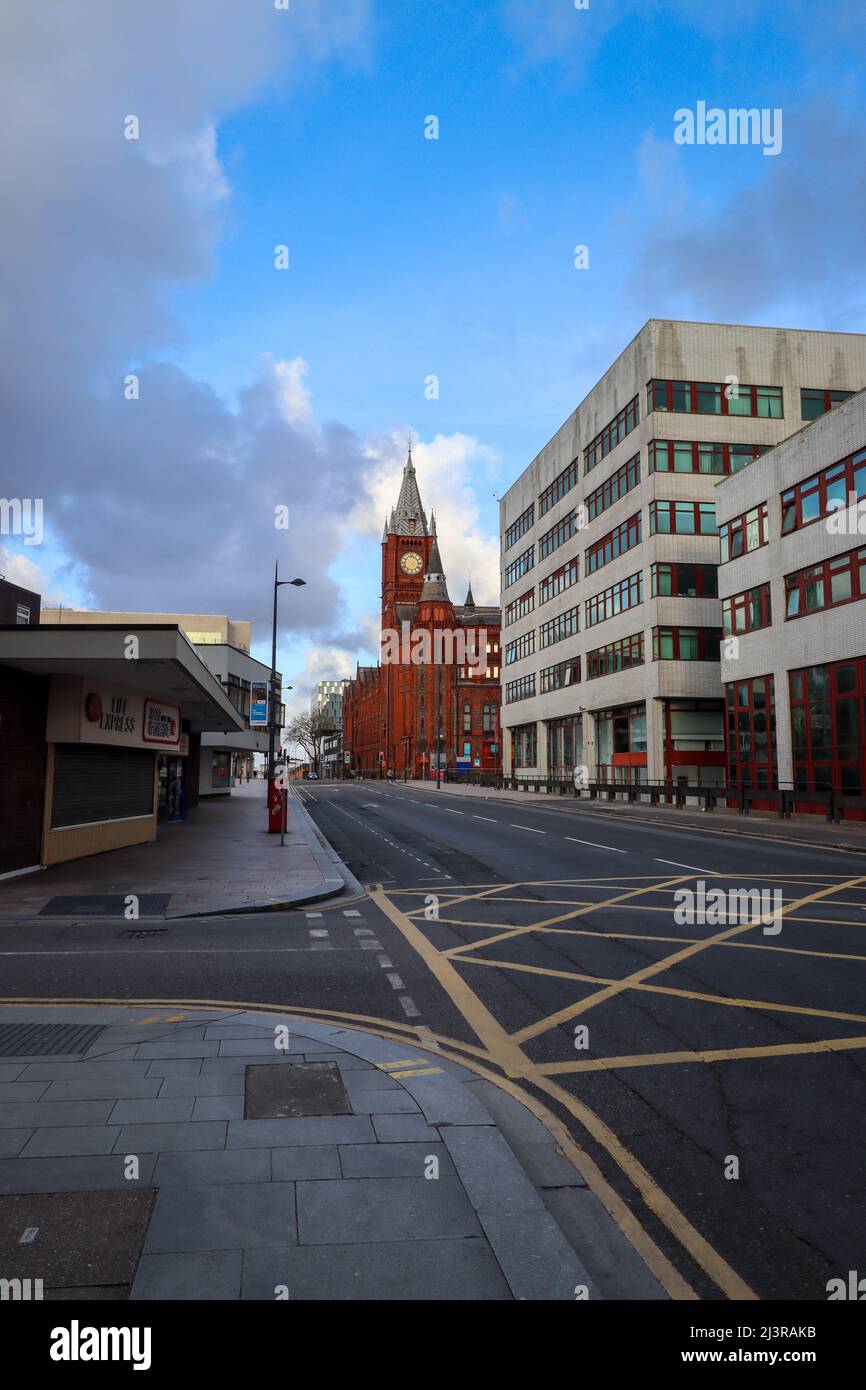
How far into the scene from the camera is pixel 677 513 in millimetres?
44469

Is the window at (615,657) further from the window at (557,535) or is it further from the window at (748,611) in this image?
the window at (557,535)

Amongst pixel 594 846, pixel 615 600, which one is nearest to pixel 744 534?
pixel 615 600

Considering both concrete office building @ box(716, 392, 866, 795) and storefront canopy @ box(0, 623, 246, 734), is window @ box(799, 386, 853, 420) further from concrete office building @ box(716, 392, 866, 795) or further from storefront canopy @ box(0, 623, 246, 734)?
storefront canopy @ box(0, 623, 246, 734)

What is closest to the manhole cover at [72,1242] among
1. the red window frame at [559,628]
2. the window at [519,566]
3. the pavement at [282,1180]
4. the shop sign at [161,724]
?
the pavement at [282,1180]

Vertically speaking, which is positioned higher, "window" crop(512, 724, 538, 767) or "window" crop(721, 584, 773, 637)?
"window" crop(721, 584, 773, 637)

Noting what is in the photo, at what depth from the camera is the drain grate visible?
20.5 feet

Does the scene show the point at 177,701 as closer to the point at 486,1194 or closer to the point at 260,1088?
the point at 260,1088

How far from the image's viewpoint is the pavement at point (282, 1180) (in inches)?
135

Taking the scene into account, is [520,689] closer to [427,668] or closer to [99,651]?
[99,651]

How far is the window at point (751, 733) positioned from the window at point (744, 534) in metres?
5.78

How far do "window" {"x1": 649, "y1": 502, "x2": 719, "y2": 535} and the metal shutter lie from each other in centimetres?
3008

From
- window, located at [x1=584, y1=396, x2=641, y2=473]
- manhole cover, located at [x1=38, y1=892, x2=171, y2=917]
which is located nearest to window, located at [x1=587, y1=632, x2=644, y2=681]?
window, located at [x1=584, y1=396, x2=641, y2=473]

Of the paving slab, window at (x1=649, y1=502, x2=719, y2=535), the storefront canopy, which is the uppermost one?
window at (x1=649, y1=502, x2=719, y2=535)
